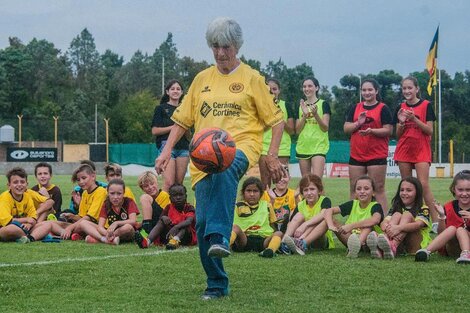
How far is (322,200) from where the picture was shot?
1087 cm

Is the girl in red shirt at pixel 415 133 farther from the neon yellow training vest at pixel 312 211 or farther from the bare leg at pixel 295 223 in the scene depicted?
the bare leg at pixel 295 223

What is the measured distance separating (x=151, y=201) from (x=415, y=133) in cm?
371

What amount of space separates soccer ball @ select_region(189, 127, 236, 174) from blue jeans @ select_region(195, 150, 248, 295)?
126 millimetres

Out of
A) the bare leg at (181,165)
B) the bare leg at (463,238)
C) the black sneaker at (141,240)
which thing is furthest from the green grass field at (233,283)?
the bare leg at (181,165)

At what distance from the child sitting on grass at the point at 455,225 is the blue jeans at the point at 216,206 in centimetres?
305

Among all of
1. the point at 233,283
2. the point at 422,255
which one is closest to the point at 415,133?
the point at 422,255

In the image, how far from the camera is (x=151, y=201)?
11.7m

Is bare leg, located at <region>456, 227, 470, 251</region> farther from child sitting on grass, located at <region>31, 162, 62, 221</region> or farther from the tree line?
the tree line

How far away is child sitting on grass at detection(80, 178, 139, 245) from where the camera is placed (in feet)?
37.5

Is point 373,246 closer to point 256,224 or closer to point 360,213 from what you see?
point 360,213

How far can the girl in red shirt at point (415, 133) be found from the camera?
39.5ft

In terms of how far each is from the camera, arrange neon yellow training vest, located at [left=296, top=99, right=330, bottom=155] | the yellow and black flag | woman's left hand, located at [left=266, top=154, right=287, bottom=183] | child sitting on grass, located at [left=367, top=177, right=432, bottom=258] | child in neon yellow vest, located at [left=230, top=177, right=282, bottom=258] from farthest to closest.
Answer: the yellow and black flag < neon yellow training vest, located at [left=296, top=99, right=330, bottom=155] < child in neon yellow vest, located at [left=230, top=177, right=282, bottom=258] < child sitting on grass, located at [left=367, top=177, right=432, bottom=258] < woman's left hand, located at [left=266, top=154, right=287, bottom=183]

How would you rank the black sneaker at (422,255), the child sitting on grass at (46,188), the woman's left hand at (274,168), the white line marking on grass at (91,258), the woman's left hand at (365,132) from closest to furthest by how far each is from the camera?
the woman's left hand at (274,168)
the white line marking on grass at (91,258)
the black sneaker at (422,255)
the woman's left hand at (365,132)
the child sitting on grass at (46,188)

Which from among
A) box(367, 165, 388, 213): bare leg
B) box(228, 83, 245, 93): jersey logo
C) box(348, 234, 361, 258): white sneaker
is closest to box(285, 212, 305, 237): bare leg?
box(348, 234, 361, 258): white sneaker
